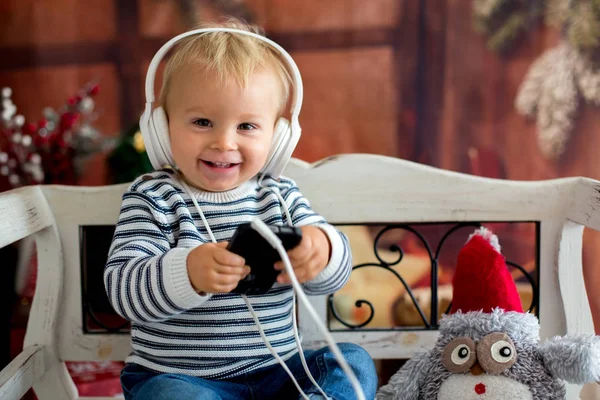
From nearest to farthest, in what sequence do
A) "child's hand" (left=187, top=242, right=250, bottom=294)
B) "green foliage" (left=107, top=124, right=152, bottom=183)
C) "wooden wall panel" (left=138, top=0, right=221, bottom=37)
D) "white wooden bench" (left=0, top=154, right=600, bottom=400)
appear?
"child's hand" (left=187, top=242, right=250, bottom=294), "white wooden bench" (left=0, top=154, right=600, bottom=400), "green foliage" (left=107, top=124, right=152, bottom=183), "wooden wall panel" (left=138, top=0, right=221, bottom=37)

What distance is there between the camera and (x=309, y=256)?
721 mm

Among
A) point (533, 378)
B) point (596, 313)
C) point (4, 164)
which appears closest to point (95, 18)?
point (4, 164)

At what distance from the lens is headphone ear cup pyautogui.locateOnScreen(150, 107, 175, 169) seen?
81 cm

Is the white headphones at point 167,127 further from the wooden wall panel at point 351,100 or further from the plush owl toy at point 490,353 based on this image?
the wooden wall panel at point 351,100

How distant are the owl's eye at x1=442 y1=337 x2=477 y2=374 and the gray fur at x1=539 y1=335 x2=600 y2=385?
9 cm

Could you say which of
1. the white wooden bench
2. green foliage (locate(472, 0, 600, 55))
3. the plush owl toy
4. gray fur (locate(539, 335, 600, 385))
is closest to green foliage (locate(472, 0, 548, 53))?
green foliage (locate(472, 0, 600, 55))

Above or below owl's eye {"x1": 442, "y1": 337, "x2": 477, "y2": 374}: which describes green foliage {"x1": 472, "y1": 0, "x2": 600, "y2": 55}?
above

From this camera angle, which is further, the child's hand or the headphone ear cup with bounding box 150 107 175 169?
the headphone ear cup with bounding box 150 107 175 169

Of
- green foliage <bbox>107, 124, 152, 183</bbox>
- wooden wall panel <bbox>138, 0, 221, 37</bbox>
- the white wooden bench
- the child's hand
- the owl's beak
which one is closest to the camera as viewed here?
the child's hand

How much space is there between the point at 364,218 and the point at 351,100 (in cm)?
53

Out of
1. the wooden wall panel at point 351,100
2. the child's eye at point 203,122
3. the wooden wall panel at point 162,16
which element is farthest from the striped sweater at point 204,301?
the wooden wall panel at point 162,16

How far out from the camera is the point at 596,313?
1.46 m

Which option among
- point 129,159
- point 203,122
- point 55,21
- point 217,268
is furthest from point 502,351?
point 55,21

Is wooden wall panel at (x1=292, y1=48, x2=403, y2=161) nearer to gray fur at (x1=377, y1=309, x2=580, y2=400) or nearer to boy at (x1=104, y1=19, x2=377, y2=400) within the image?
boy at (x1=104, y1=19, x2=377, y2=400)
